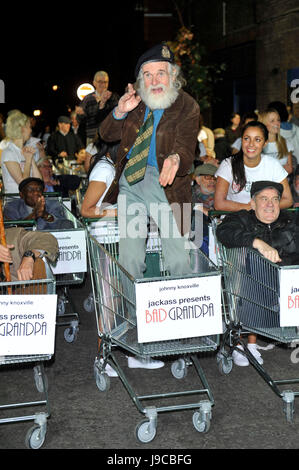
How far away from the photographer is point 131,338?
417 centimetres

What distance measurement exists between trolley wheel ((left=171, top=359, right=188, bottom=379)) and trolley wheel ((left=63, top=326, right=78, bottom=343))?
1209 mm

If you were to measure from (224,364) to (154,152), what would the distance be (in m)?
1.69

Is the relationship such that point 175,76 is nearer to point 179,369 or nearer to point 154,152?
point 154,152

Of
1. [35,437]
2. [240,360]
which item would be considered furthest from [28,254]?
[240,360]

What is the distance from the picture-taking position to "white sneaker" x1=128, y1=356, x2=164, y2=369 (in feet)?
16.3

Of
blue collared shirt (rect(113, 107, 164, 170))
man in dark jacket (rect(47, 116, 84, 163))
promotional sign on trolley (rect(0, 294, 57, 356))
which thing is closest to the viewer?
promotional sign on trolley (rect(0, 294, 57, 356))

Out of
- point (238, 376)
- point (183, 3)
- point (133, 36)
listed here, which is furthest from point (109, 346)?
point (133, 36)

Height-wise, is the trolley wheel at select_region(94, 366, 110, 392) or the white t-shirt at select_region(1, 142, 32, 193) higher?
the white t-shirt at select_region(1, 142, 32, 193)

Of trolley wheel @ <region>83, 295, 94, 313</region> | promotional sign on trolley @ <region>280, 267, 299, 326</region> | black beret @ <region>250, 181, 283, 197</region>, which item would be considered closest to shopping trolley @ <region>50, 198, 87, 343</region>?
trolley wheel @ <region>83, 295, 94, 313</region>

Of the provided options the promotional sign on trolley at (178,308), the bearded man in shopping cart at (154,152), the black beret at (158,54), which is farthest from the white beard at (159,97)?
the promotional sign on trolley at (178,308)

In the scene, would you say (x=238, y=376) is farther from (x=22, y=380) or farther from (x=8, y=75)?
(x=8, y=75)

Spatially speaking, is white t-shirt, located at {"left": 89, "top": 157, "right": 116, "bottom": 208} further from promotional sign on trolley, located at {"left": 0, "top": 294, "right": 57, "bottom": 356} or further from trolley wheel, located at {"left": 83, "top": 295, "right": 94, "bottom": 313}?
promotional sign on trolley, located at {"left": 0, "top": 294, "right": 57, "bottom": 356}

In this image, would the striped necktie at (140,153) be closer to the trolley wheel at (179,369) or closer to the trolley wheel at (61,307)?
the trolley wheel at (179,369)

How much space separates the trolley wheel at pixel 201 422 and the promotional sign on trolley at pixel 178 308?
1.58 ft
